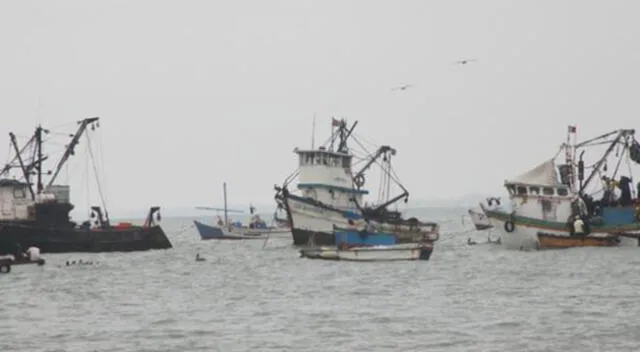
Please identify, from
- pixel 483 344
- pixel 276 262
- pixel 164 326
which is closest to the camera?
pixel 483 344

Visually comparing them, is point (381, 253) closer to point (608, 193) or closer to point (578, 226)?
point (578, 226)

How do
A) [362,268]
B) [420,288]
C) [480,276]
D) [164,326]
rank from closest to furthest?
[164,326]
[420,288]
[480,276]
[362,268]

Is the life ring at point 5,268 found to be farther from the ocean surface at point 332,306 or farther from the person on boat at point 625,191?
the person on boat at point 625,191

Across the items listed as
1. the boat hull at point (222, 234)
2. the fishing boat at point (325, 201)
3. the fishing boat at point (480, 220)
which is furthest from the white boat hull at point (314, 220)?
the fishing boat at point (480, 220)

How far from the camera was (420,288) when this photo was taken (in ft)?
187

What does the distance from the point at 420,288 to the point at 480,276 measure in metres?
8.95

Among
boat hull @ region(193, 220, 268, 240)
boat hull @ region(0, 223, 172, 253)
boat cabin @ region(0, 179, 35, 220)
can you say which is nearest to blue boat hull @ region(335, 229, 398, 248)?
boat hull @ region(0, 223, 172, 253)

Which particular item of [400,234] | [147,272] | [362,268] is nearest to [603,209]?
[400,234]

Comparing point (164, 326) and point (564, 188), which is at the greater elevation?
point (564, 188)

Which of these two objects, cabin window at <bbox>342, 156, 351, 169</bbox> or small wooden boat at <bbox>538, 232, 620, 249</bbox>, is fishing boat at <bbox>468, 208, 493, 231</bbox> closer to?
cabin window at <bbox>342, 156, 351, 169</bbox>

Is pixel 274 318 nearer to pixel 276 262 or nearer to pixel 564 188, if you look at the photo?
pixel 276 262

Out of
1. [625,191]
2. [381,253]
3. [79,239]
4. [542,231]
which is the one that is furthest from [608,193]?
[79,239]

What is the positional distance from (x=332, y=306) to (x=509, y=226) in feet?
124

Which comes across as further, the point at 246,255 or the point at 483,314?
the point at 246,255
